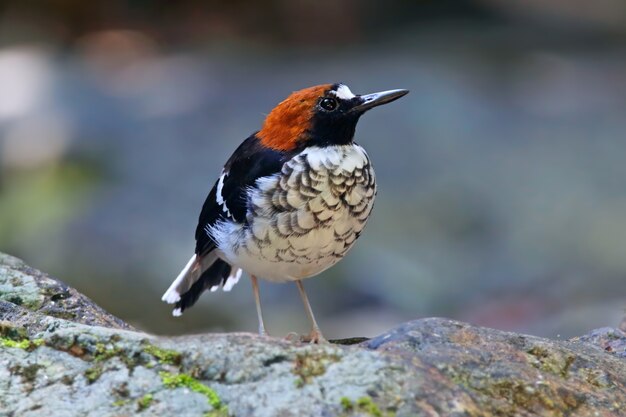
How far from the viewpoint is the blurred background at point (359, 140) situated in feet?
33.2

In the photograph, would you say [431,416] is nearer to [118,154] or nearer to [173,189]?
[173,189]

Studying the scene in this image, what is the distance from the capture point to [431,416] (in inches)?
118

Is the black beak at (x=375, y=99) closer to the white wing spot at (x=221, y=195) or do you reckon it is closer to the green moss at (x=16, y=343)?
the white wing spot at (x=221, y=195)

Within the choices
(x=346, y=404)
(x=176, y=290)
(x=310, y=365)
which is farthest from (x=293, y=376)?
(x=176, y=290)

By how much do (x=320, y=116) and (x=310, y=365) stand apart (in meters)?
1.83

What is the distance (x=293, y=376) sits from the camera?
3.12 metres


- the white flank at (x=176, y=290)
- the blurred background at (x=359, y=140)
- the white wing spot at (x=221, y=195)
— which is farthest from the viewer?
the blurred background at (x=359, y=140)

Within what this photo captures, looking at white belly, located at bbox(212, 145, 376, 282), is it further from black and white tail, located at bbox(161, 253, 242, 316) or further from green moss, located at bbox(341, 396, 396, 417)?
green moss, located at bbox(341, 396, 396, 417)

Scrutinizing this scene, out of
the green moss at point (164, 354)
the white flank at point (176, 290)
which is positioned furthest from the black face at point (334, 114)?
the green moss at point (164, 354)

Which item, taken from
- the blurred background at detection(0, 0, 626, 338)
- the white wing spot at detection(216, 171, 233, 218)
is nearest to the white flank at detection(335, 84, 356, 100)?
the white wing spot at detection(216, 171, 233, 218)

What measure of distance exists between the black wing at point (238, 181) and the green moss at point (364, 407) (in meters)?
1.82

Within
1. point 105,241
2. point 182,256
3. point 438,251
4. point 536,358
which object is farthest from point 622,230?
point 536,358

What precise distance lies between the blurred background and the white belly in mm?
4376

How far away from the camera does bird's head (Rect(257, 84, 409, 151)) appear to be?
4.75m
